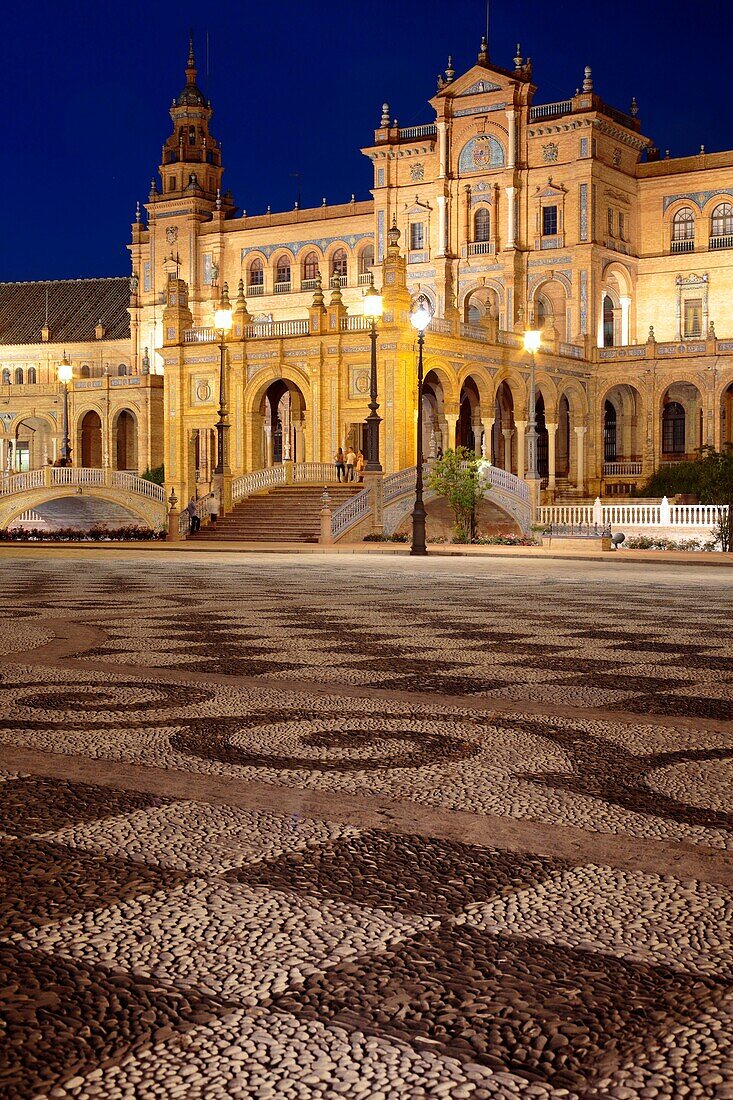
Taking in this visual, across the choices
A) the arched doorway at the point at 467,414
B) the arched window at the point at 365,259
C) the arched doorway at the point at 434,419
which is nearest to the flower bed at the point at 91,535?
the arched doorway at the point at 434,419

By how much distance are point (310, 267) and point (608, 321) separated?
55.8ft

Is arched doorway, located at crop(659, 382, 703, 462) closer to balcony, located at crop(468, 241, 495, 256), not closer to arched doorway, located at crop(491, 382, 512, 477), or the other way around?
arched doorway, located at crop(491, 382, 512, 477)

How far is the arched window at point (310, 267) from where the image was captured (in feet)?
226

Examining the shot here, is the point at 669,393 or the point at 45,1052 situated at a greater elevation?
the point at 669,393

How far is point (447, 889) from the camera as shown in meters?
3.29

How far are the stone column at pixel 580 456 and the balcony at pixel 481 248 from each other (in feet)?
33.3

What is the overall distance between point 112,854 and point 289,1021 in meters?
1.30

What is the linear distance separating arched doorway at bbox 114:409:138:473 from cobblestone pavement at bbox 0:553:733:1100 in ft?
226

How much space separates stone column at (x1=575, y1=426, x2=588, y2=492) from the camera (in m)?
56.2

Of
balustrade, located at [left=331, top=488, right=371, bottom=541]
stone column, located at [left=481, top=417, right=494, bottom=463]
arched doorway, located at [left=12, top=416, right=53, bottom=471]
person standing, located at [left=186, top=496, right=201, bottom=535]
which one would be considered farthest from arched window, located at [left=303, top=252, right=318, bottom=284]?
balustrade, located at [left=331, top=488, right=371, bottom=541]

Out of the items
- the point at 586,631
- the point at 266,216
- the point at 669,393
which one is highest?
the point at 266,216

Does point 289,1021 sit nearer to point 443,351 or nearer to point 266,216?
point 443,351

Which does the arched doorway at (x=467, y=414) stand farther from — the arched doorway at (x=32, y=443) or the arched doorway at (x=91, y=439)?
the arched doorway at (x=32, y=443)

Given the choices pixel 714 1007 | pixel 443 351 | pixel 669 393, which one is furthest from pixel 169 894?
pixel 669 393
